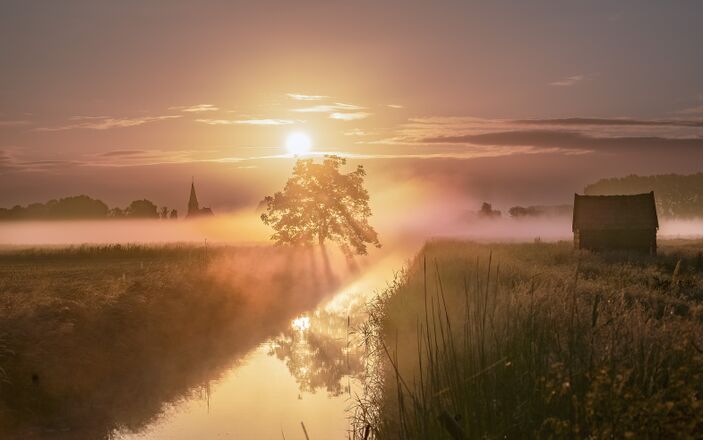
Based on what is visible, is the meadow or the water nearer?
the water

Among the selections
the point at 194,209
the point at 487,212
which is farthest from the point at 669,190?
the point at 194,209

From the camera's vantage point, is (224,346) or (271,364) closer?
(271,364)

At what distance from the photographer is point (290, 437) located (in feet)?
41.5

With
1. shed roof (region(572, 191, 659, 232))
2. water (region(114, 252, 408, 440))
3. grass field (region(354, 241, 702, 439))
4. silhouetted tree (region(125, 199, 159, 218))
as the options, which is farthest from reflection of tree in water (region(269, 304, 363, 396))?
silhouetted tree (region(125, 199, 159, 218))

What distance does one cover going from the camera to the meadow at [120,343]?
13.6 meters

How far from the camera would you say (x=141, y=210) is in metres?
118

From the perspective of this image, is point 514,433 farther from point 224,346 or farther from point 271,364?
point 224,346

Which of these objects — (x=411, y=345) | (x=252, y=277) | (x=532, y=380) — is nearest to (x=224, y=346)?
(x=411, y=345)

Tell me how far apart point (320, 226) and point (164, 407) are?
36511 mm

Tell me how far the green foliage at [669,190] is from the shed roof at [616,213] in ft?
280

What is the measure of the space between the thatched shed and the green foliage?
283ft

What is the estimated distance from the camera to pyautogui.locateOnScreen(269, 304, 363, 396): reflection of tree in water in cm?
1685

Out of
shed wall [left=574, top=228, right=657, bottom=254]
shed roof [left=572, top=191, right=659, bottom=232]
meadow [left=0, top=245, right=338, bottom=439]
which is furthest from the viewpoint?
shed roof [left=572, top=191, right=659, bottom=232]

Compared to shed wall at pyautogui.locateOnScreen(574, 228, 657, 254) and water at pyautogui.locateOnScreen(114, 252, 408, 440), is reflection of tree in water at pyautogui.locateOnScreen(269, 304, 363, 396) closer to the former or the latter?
water at pyautogui.locateOnScreen(114, 252, 408, 440)
